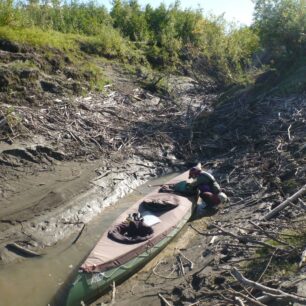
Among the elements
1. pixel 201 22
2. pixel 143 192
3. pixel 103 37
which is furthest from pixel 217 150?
pixel 201 22

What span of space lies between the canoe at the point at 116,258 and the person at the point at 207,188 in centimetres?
94

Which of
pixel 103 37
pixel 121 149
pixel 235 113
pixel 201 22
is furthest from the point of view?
pixel 201 22

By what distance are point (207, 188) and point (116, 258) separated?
3967 millimetres

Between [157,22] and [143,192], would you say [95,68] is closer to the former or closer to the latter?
[143,192]

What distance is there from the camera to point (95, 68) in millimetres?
18766

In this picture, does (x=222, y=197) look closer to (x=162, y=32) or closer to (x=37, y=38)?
(x=37, y=38)

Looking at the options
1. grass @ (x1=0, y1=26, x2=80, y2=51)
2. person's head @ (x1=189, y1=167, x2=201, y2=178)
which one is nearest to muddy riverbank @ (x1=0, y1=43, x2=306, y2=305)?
person's head @ (x1=189, y1=167, x2=201, y2=178)

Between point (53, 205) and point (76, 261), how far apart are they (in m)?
2.00

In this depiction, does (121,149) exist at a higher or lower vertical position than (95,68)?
lower

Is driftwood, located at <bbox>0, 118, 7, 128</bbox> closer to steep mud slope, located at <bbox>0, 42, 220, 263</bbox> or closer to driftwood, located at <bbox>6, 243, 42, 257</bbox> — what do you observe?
steep mud slope, located at <bbox>0, 42, 220, 263</bbox>

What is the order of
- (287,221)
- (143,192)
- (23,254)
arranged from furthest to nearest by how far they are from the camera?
1. (143,192)
2. (23,254)
3. (287,221)

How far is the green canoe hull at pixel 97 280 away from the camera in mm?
7559

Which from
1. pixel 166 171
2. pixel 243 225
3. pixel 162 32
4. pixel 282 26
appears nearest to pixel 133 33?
pixel 162 32

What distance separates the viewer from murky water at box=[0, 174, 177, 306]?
8094 mm
